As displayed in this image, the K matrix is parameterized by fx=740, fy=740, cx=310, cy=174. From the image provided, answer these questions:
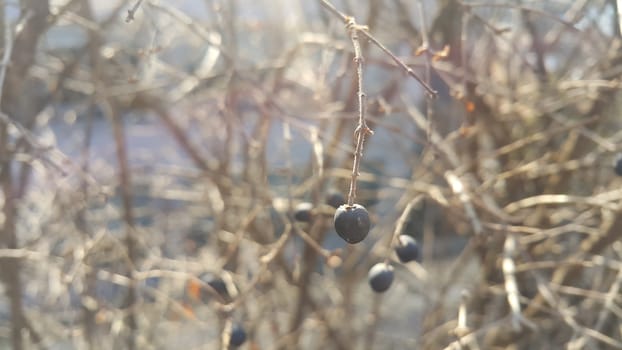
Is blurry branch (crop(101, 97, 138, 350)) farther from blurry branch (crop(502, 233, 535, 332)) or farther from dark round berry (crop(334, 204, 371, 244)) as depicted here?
dark round berry (crop(334, 204, 371, 244))

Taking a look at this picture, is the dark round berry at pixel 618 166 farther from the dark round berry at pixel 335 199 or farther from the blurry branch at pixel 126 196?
the blurry branch at pixel 126 196

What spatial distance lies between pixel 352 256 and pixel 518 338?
728mm

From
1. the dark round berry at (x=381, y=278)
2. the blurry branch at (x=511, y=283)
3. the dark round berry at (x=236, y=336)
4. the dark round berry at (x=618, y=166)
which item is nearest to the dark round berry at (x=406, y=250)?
the dark round berry at (x=381, y=278)

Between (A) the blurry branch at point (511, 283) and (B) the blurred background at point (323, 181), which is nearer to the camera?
(A) the blurry branch at point (511, 283)

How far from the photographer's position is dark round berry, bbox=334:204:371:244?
997 mm

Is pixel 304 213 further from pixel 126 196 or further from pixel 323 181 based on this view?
pixel 126 196

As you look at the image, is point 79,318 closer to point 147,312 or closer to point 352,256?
point 147,312

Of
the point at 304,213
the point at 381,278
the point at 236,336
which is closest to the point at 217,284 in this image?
the point at 236,336

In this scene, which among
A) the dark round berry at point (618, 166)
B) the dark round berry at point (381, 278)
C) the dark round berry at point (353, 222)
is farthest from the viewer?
the dark round berry at point (618, 166)

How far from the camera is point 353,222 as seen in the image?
3.27ft

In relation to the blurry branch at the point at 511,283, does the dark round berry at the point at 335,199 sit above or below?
above

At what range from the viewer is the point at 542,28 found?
12.2ft

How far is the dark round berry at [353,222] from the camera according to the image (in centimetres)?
100

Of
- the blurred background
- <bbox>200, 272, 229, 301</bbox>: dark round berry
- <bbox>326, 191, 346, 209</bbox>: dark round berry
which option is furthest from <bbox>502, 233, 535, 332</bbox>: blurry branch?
<bbox>200, 272, 229, 301</bbox>: dark round berry
